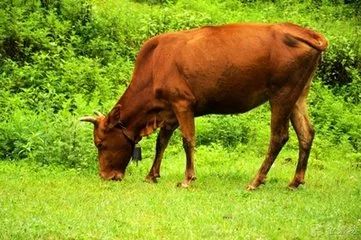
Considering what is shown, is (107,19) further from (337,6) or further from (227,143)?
(337,6)

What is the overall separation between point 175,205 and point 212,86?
2.52 metres

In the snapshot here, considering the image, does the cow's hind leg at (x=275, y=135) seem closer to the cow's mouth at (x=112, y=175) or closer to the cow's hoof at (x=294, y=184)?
the cow's hoof at (x=294, y=184)

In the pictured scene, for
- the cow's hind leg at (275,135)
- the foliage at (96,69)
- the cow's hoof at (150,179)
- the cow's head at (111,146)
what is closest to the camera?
the cow's hind leg at (275,135)

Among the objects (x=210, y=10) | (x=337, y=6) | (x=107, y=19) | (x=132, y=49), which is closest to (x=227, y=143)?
(x=132, y=49)

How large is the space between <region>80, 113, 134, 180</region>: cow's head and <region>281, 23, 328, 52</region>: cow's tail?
298 cm

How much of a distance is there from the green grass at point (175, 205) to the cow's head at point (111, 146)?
267mm

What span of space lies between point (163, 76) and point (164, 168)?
2108mm

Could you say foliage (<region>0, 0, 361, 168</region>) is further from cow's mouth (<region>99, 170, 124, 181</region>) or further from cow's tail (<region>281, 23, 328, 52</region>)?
cow's tail (<region>281, 23, 328, 52</region>)

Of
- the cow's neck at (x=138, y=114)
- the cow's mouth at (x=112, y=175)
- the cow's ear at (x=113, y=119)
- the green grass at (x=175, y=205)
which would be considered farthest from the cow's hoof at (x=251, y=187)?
the cow's ear at (x=113, y=119)

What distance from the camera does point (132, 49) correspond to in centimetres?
1959

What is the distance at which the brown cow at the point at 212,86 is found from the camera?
36.4ft

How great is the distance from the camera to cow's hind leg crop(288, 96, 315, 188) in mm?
11419

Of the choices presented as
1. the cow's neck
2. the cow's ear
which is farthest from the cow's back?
the cow's ear

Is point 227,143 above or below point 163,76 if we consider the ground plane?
below
